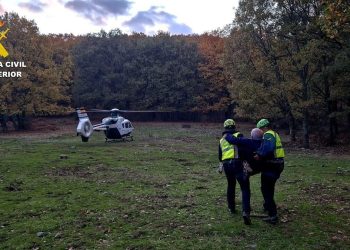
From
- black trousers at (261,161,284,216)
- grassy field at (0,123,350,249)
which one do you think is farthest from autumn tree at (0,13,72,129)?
black trousers at (261,161,284,216)

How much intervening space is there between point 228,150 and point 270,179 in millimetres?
1436

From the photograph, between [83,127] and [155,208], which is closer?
[155,208]

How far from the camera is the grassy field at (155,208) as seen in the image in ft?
30.3

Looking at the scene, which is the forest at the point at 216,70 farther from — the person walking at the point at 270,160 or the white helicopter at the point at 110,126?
the white helicopter at the point at 110,126

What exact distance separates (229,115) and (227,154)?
58355mm

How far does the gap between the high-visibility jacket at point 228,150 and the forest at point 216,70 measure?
236 inches

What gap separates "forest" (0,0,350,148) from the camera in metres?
30.5

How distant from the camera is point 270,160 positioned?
33.2 ft

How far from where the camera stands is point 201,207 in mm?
12109

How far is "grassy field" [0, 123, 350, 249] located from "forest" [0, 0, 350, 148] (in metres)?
6.73

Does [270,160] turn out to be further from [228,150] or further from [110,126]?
[110,126]

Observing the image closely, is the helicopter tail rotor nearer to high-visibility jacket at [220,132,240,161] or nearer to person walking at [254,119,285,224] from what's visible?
high-visibility jacket at [220,132,240,161]

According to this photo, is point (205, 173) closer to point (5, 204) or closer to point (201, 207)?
point (201, 207)

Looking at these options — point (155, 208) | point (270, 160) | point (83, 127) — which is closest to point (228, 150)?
point (270, 160)
